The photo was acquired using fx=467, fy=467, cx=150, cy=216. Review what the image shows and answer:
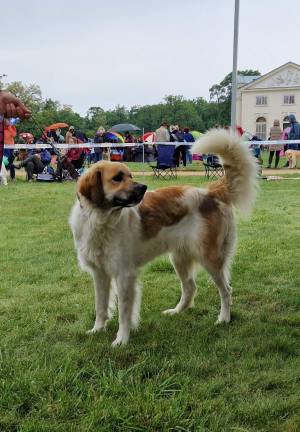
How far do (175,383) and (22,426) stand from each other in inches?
33.6

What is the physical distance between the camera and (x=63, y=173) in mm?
14523

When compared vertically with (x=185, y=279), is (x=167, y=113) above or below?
above

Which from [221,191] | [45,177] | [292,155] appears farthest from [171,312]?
[292,155]

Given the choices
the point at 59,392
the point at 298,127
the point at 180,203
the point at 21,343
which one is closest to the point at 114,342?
the point at 21,343

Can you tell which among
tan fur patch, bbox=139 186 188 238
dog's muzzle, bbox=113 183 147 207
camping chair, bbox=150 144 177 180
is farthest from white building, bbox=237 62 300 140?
dog's muzzle, bbox=113 183 147 207

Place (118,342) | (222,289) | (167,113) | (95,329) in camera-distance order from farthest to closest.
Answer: (167,113) < (222,289) < (95,329) < (118,342)

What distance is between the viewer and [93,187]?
10.3 ft

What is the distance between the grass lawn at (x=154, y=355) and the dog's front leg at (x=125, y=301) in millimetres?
107

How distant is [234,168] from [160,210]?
723mm

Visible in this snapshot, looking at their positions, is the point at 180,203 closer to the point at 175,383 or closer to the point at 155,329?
the point at 155,329

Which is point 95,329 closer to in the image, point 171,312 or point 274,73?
point 171,312

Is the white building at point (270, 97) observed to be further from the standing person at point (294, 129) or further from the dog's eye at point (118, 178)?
the dog's eye at point (118, 178)

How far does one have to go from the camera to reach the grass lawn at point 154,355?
7.59 ft

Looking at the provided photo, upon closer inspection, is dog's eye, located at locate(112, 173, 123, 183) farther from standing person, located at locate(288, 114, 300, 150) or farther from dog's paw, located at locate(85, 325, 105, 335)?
standing person, located at locate(288, 114, 300, 150)
